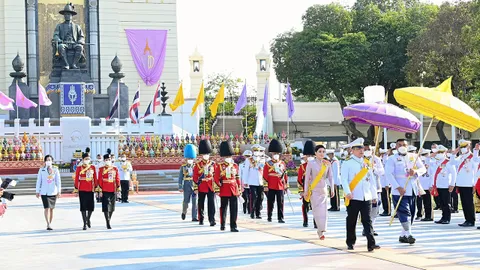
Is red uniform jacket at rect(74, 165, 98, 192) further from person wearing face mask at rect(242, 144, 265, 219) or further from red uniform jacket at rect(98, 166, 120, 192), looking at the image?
person wearing face mask at rect(242, 144, 265, 219)

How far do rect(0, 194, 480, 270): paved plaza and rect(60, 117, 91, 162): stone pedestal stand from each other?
17438 mm

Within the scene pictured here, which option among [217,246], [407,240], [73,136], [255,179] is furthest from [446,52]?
[217,246]

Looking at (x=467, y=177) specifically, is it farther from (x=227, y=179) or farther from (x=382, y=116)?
(x=227, y=179)

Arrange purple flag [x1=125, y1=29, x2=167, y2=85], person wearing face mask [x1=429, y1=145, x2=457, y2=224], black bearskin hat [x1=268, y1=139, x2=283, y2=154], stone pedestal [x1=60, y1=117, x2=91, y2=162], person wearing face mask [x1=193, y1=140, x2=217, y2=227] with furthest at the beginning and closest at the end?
1. purple flag [x1=125, y1=29, x2=167, y2=85]
2. stone pedestal [x1=60, y1=117, x2=91, y2=162]
3. black bearskin hat [x1=268, y1=139, x2=283, y2=154]
4. person wearing face mask [x1=429, y1=145, x2=457, y2=224]
5. person wearing face mask [x1=193, y1=140, x2=217, y2=227]

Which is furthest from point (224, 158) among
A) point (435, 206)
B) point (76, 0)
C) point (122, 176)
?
point (76, 0)

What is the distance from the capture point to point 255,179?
18.6 metres

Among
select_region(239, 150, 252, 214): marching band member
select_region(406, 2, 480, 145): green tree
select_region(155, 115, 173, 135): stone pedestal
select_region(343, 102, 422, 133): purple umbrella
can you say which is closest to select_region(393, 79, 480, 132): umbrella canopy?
select_region(343, 102, 422, 133): purple umbrella

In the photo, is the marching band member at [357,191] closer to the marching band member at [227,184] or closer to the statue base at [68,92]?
the marching band member at [227,184]

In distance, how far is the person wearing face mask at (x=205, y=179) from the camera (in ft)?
54.3

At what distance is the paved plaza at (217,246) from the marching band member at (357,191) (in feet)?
1.05

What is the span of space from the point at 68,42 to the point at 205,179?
28.4 metres

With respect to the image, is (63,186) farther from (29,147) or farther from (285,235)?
(285,235)

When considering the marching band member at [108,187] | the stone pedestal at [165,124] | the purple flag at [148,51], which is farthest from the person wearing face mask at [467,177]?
the purple flag at [148,51]

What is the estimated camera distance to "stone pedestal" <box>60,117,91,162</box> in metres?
36.0
